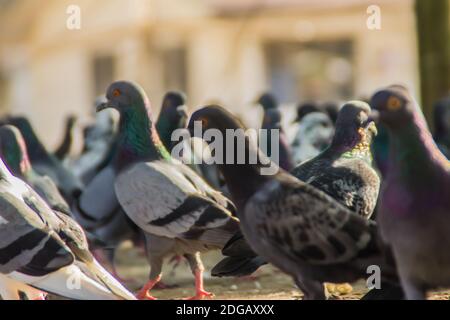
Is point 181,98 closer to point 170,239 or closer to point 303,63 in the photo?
point 170,239

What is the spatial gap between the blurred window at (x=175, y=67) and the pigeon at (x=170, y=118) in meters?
21.2

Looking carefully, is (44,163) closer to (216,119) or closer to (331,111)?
(331,111)

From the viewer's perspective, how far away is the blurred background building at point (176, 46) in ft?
93.5

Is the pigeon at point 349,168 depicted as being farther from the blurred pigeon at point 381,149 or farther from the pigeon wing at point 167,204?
the blurred pigeon at point 381,149

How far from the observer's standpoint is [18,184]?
5953 millimetres

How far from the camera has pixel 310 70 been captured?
30719mm

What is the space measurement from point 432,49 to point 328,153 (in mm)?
5122

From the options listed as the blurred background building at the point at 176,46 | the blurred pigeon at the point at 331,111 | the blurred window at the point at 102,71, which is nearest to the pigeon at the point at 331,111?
the blurred pigeon at the point at 331,111

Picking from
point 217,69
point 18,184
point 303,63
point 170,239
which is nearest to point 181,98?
point 170,239

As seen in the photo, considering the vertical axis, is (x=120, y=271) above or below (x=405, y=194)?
below

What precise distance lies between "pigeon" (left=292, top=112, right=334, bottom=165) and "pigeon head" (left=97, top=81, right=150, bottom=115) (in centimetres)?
275

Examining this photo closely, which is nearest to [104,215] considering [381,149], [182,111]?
[182,111]

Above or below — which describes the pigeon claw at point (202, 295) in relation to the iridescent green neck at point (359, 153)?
below

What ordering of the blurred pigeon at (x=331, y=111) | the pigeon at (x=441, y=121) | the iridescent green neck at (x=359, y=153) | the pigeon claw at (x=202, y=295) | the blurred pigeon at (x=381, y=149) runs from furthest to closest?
the blurred pigeon at (x=331, y=111), the pigeon at (x=441, y=121), the blurred pigeon at (x=381, y=149), the pigeon claw at (x=202, y=295), the iridescent green neck at (x=359, y=153)
